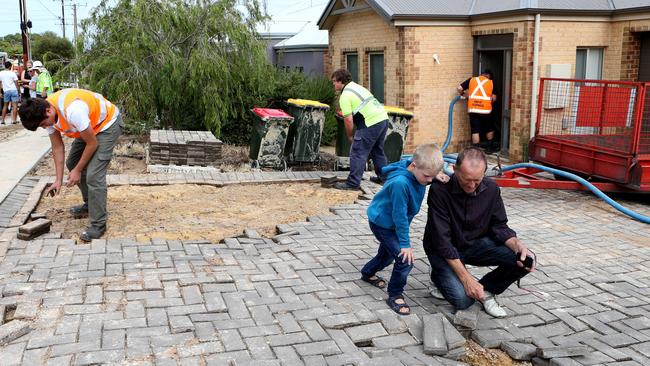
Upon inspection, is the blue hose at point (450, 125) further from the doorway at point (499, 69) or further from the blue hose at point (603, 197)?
the blue hose at point (603, 197)

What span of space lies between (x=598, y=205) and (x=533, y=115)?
3766 millimetres

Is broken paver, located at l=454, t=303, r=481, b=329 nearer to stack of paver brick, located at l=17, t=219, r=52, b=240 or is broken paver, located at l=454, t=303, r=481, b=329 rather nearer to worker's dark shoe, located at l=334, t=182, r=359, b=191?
stack of paver brick, located at l=17, t=219, r=52, b=240

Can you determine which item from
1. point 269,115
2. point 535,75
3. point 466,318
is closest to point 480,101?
point 535,75

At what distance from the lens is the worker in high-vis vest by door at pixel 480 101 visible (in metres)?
12.0

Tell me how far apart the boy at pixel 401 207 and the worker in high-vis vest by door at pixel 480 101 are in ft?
25.6

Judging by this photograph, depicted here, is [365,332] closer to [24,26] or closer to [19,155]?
[19,155]

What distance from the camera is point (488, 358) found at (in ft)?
13.5

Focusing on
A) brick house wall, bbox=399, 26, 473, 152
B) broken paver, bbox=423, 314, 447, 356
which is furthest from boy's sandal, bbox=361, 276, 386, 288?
brick house wall, bbox=399, 26, 473, 152

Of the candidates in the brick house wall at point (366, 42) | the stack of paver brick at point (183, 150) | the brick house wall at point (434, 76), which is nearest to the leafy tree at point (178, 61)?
the stack of paver brick at point (183, 150)

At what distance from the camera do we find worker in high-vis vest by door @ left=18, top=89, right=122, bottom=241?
6016mm

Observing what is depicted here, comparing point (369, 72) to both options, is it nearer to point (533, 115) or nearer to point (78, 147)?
point (533, 115)

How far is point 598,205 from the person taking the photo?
8.39m

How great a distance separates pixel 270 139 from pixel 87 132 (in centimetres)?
455

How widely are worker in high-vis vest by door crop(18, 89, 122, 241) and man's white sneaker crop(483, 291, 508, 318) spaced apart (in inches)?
153
